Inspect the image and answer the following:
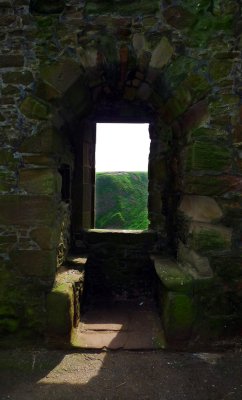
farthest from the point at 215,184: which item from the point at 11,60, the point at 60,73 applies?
the point at 11,60

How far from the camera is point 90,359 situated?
311cm

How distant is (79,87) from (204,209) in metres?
1.95

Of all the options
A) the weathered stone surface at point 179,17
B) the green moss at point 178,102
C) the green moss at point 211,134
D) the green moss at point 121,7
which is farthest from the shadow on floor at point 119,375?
the green moss at point 121,7

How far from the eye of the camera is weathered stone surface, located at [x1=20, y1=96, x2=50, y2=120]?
10.6 ft

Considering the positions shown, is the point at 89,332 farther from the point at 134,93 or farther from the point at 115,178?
the point at 115,178

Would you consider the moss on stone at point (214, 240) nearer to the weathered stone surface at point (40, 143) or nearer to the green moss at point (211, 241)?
the green moss at point (211, 241)

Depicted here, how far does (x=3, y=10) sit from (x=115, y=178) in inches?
565

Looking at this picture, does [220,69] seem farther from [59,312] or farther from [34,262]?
[59,312]

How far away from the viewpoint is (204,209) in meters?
3.32

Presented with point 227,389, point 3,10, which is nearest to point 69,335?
point 227,389

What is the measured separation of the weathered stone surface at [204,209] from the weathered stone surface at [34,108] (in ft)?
6.22

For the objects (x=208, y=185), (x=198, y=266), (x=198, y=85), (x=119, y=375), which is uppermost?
(x=198, y=85)

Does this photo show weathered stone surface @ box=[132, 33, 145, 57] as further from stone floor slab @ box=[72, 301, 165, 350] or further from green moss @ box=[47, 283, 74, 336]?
stone floor slab @ box=[72, 301, 165, 350]

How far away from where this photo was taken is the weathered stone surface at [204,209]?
327cm
